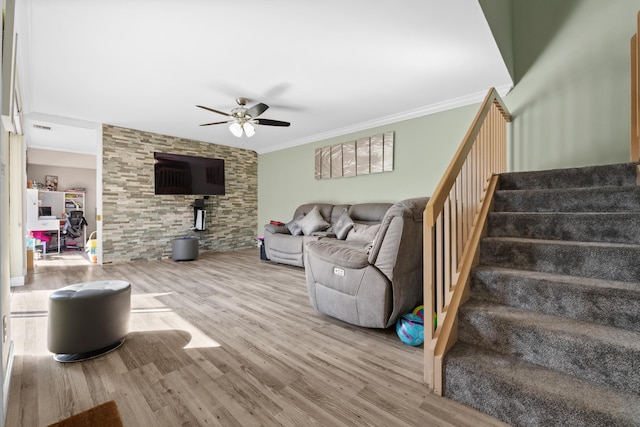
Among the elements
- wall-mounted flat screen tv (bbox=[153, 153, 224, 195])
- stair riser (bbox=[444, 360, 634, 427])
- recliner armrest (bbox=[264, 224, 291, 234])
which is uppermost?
wall-mounted flat screen tv (bbox=[153, 153, 224, 195])

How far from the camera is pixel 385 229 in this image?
6.82ft

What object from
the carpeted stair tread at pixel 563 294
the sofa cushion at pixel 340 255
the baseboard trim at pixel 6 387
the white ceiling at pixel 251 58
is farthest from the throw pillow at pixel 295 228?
the baseboard trim at pixel 6 387

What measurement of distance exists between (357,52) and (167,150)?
4.64 meters

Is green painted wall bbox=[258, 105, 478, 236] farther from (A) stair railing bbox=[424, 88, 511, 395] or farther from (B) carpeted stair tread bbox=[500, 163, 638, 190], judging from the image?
(B) carpeted stair tread bbox=[500, 163, 638, 190]

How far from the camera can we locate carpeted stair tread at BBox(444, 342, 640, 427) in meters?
1.09

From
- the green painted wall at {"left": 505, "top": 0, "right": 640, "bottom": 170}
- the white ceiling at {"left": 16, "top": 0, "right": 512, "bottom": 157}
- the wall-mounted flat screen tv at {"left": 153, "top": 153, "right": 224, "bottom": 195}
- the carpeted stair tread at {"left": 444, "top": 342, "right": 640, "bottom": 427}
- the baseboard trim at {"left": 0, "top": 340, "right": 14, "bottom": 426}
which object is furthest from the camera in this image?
the wall-mounted flat screen tv at {"left": 153, "top": 153, "right": 224, "bottom": 195}

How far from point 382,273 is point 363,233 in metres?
2.19

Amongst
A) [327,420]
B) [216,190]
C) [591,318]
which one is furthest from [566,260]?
[216,190]

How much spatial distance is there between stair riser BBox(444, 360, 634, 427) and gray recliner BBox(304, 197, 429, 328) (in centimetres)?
67

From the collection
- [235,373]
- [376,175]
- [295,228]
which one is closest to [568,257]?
[235,373]

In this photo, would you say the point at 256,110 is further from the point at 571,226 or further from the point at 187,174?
the point at 571,226

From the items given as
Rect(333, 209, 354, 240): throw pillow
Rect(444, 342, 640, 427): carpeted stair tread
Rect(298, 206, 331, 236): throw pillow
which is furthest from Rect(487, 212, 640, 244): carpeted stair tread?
Rect(298, 206, 331, 236): throw pillow

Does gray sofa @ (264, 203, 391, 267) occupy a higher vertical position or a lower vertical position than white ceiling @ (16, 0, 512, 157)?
lower

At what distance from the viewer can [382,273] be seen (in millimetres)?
2070
